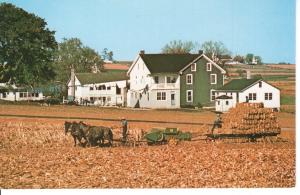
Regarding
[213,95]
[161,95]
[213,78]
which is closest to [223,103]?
[213,95]

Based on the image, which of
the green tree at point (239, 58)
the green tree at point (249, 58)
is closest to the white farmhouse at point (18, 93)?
the green tree at point (239, 58)

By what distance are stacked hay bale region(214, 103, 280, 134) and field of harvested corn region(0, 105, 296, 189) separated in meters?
0.27

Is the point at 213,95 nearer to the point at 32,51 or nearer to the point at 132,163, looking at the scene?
the point at 132,163

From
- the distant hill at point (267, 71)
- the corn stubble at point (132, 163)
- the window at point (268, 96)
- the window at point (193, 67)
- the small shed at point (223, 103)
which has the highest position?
the window at point (193, 67)

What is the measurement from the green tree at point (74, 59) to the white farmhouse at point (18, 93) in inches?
19.6

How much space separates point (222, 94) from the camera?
11453 millimetres

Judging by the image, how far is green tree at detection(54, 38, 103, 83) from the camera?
1120 centimetres

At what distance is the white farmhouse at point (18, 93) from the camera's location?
11.1 metres

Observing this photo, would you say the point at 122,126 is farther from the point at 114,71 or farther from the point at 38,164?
the point at 38,164

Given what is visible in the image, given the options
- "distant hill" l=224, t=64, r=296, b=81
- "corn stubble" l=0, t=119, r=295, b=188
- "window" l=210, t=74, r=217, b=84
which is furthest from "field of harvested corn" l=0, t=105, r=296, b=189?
"distant hill" l=224, t=64, r=296, b=81

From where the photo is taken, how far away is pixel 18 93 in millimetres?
11234

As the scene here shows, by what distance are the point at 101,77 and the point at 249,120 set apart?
Result: 3.18m

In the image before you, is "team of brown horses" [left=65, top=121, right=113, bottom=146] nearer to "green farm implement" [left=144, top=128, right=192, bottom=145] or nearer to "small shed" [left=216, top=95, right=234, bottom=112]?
"green farm implement" [left=144, top=128, right=192, bottom=145]

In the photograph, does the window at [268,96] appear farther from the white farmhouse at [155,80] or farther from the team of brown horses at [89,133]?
the team of brown horses at [89,133]
